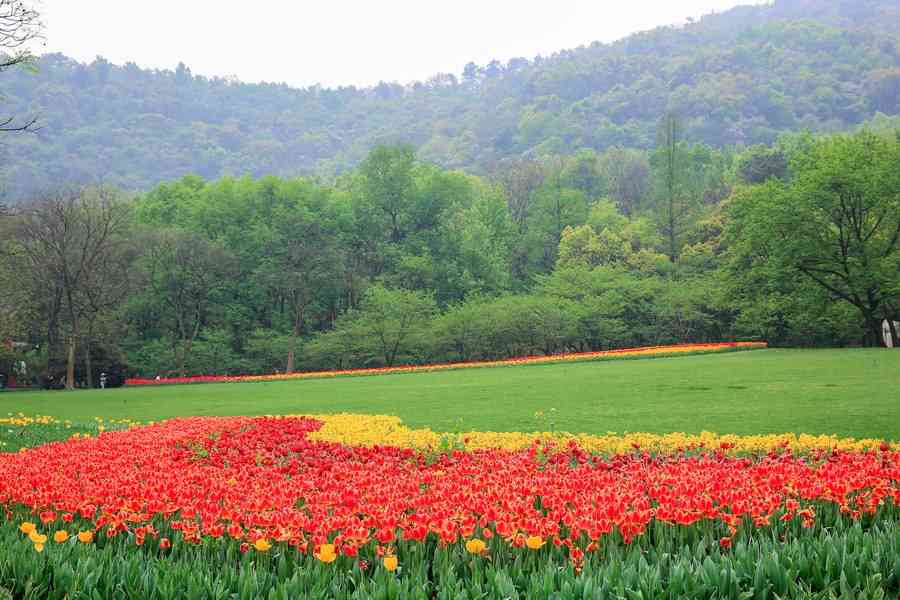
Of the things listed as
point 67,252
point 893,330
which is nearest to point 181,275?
point 67,252

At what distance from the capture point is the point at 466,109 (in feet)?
439

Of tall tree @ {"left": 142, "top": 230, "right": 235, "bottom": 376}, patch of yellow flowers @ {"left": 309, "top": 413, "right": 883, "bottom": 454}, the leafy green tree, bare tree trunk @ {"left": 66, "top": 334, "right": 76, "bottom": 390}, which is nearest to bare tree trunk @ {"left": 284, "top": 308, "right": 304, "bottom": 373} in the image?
the leafy green tree

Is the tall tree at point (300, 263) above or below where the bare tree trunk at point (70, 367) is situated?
above

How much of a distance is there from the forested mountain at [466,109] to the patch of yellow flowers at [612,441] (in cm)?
6909

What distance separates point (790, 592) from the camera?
3.33 m

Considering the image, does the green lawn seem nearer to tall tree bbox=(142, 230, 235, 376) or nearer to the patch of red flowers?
the patch of red flowers

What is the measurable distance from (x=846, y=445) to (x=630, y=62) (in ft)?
462

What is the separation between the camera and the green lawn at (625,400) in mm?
12055

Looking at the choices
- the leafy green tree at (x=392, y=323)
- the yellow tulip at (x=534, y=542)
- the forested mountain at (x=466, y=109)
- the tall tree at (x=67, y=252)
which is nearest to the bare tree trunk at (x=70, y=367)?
the tall tree at (x=67, y=252)

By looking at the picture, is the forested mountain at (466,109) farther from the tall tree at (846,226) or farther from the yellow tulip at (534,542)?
the yellow tulip at (534,542)

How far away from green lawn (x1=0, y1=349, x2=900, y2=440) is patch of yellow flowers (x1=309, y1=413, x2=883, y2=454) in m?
1.89

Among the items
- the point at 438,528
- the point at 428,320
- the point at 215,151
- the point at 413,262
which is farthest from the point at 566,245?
the point at 215,151

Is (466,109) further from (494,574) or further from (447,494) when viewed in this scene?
(494,574)

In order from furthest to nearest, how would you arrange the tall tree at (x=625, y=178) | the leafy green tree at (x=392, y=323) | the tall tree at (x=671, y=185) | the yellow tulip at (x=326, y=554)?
1. the tall tree at (x=625, y=178)
2. the tall tree at (x=671, y=185)
3. the leafy green tree at (x=392, y=323)
4. the yellow tulip at (x=326, y=554)
